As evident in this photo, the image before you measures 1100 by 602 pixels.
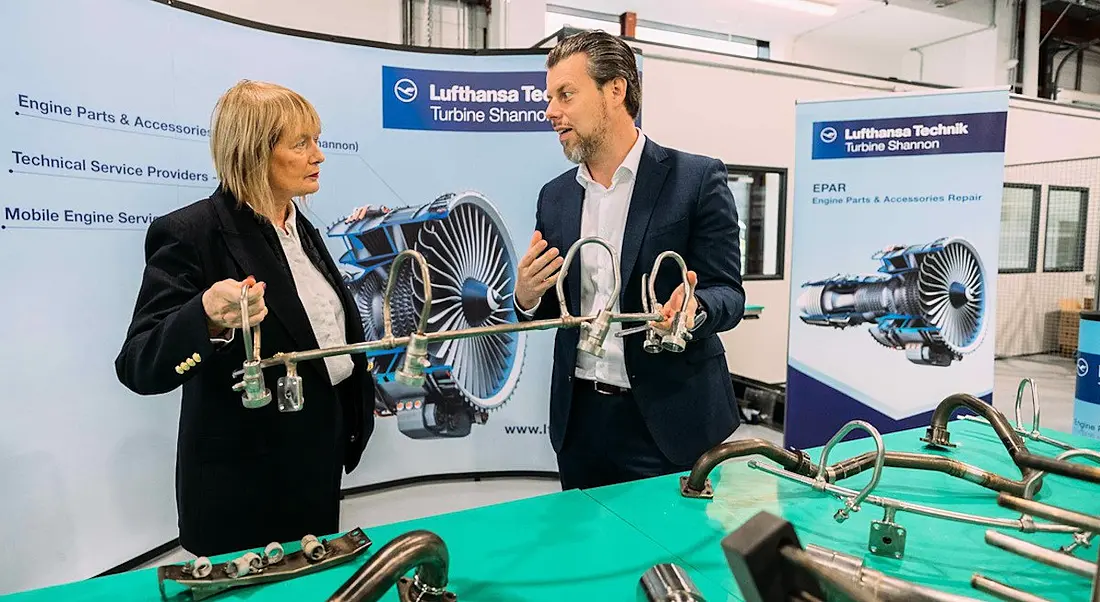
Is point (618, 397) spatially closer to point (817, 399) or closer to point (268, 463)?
point (268, 463)

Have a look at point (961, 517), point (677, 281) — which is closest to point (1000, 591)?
point (961, 517)

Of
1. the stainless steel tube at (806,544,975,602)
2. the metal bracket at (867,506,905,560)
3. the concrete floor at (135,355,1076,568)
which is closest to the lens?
the stainless steel tube at (806,544,975,602)

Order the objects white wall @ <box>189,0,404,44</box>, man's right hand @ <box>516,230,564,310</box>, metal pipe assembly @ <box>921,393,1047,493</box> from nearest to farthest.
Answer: man's right hand @ <box>516,230,564,310</box>, metal pipe assembly @ <box>921,393,1047,493</box>, white wall @ <box>189,0,404,44</box>

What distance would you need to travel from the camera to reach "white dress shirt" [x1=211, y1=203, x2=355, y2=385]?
149 centimetres

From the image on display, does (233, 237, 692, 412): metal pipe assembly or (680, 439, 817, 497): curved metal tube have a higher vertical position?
(233, 237, 692, 412): metal pipe assembly

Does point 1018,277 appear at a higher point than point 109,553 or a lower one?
higher

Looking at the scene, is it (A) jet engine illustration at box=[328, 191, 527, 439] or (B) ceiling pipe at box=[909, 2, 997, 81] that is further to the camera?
(B) ceiling pipe at box=[909, 2, 997, 81]

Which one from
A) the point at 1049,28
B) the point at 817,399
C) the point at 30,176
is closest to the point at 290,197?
the point at 30,176

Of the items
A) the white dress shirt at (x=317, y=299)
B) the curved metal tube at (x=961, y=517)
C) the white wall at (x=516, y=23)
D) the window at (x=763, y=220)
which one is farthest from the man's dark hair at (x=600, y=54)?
the window at (x=763, y=220)

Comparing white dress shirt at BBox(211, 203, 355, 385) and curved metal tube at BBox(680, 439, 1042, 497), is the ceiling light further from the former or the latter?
white dress shirt at BBox(211, 203, 355, 385)

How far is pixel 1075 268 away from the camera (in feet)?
26.1

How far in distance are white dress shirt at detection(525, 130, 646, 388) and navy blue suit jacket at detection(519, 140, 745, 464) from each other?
0.08ft

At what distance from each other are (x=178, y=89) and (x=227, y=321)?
6.68 ft

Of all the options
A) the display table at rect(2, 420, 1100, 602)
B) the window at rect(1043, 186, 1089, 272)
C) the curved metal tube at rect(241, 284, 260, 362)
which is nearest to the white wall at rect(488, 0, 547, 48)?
the display table at rect(2, 420, 1100, 602)
